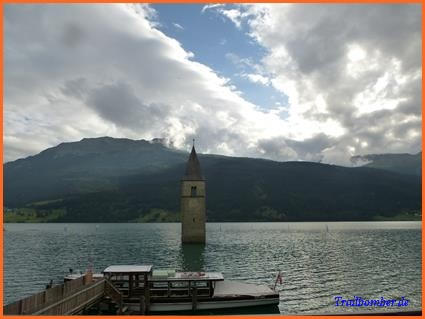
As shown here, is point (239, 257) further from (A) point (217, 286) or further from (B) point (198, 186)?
(A) point (217, 286)

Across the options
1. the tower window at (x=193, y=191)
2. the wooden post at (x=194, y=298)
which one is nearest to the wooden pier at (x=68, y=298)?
the wooden post at (x=194, y=298)

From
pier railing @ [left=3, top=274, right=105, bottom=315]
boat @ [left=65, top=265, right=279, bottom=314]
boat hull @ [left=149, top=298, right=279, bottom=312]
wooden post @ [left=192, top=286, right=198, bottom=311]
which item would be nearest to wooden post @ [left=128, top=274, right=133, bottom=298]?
boat @ [left=65, top=265, right=279, bottom=314]

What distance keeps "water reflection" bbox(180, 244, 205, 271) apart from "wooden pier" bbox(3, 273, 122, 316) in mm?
29390

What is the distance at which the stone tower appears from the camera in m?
95.9

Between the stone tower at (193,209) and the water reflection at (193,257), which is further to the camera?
the stone tower at (193,209)

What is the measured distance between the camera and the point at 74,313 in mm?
28203

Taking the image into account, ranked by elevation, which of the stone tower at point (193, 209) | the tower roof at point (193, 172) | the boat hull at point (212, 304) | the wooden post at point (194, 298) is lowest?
the boat hull at point (212, 304)

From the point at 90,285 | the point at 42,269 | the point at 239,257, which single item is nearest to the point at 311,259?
the point at 239,257

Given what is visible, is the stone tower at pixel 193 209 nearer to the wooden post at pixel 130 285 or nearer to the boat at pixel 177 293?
A: the boat at pixel 177 293

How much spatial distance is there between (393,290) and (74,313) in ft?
122

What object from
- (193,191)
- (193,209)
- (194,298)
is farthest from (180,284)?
(193,191)

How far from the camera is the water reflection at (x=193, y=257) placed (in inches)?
2584

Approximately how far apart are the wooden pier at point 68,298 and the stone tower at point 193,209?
2368 inches

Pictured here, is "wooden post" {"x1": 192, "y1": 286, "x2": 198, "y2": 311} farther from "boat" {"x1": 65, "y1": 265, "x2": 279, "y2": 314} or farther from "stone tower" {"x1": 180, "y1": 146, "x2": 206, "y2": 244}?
"stone tower" {"x1": 180, "y1": 146, "x2": 206, "y2": 244}
